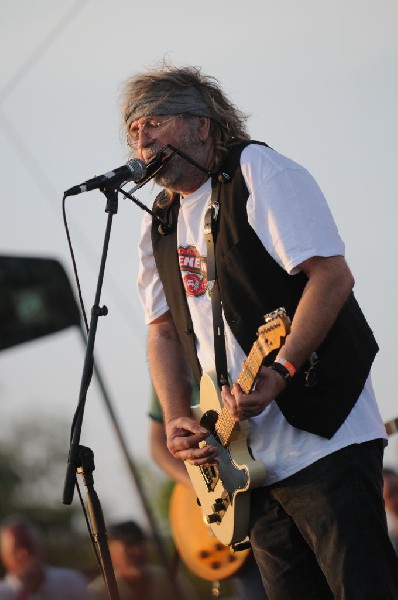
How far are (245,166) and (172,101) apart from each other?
46 centimetres

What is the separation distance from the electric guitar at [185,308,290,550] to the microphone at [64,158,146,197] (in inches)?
24.8

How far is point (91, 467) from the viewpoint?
111 inches

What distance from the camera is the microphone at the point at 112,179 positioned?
2955 millimetres

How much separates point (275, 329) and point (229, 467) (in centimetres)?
62

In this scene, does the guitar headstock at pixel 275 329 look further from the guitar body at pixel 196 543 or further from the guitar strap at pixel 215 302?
the guitar body at pixel 196 543

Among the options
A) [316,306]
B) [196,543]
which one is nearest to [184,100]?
[316,306]

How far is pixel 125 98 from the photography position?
135 inches

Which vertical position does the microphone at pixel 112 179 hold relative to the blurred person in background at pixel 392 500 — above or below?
above

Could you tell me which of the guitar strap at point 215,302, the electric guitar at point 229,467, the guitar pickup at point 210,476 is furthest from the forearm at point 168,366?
the guitar strap at point 215,302

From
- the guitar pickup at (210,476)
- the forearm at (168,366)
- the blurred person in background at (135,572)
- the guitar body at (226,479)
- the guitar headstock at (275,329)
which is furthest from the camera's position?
the blurred person in background at (135,572)

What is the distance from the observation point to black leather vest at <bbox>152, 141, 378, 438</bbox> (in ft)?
9.05

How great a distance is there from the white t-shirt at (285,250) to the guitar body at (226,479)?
0.13ft

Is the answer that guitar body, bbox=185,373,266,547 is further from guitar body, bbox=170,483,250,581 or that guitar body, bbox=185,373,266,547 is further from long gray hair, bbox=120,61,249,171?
guitar body, bbox=170,483,250,581

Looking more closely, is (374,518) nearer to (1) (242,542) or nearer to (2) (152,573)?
(1) (242,542)
